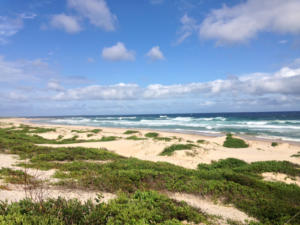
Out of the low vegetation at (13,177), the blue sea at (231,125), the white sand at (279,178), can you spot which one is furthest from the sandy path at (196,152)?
the blue sea at (231,125)

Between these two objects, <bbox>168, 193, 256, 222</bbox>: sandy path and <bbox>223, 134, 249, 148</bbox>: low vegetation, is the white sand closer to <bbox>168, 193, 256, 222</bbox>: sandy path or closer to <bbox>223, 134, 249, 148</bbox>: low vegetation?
<bbox>168, 193, 256, 222</bbox>: sandy path

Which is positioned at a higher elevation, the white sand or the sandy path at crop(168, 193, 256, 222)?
the sandy path at crop(168, 193, 256, 222)

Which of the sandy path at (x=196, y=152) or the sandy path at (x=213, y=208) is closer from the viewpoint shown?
the sandy path at (x=213, y=208)

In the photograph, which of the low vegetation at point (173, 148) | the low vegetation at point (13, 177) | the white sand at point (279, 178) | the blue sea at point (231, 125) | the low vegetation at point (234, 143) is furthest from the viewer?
the blue sea at point (231, 125)

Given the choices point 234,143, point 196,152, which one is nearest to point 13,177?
point 196,152

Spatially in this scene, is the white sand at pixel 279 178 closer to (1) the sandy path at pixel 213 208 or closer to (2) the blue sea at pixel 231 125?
(1) the sandy path at pixel 213 208

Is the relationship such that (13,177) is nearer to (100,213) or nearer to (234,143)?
(100,213)

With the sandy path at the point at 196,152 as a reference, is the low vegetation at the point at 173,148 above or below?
above

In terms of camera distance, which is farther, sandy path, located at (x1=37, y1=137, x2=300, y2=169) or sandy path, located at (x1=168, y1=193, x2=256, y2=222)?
sandy path, located at (x1=37, y1=137, x2=300, y2=169)

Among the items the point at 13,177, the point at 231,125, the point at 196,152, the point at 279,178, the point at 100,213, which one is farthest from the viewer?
the point at 231,125

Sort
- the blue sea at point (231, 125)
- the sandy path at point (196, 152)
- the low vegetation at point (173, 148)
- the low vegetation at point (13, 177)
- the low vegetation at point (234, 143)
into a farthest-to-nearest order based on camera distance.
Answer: the blue sea at point (231, 125) < the low vegetation at point (234, 143) < the low vegetation at point (173, 148) < the sandy path at point (196, 152) < the low vegetation at point (13, 177)

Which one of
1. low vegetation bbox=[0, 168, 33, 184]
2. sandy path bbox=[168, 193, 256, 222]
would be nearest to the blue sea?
sandy path bbox=[168, 193, 256, 222]

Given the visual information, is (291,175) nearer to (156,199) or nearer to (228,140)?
(156,199)

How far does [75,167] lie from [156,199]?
15.1ft
